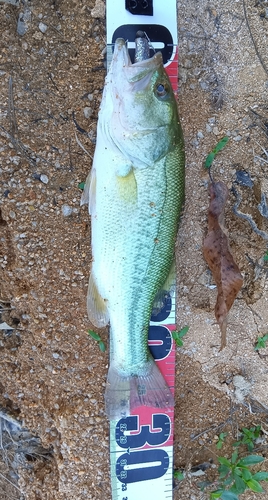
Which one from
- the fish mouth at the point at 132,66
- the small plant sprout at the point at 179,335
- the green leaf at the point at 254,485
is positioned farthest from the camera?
the small plant sprout at the point at 179,335

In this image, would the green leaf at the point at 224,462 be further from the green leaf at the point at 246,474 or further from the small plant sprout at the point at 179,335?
the small plant sprout at the point at 179,335

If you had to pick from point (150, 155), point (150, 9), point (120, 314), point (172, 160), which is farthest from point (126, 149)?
point (150, 9)

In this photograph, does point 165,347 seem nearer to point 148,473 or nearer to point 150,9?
point 148,473

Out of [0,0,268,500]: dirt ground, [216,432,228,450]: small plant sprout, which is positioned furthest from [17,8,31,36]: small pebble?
[216,432,228,450]: small plant sprout

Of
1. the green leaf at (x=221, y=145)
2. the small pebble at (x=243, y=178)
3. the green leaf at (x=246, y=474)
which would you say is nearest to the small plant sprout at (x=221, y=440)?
the green leaf at (x=246, y=474)

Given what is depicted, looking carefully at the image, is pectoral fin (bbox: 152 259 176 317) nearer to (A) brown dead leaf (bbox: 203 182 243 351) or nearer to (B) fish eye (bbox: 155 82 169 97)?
(A) brown dead leaf (bbox: 203 182 243 351)

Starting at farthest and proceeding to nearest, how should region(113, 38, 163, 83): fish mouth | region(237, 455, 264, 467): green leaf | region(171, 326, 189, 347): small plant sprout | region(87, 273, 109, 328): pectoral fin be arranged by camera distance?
region(171, 326, 189, 347): small plant sprout → region(237, 455, 264, 467): green leaf → region(87, 273, 109, 328): pectoral fin → region(113, 38, 163, 83): fish mouth

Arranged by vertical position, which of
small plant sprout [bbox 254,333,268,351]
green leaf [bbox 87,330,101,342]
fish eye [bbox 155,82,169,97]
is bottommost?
small plant sprout [bbox 254,333,268,351]
